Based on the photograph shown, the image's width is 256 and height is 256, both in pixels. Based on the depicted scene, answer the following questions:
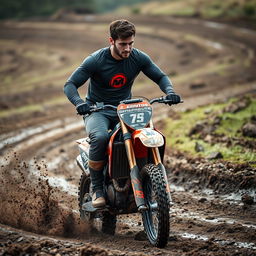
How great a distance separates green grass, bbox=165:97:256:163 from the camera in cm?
897

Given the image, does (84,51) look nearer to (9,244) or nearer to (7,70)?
(7,70)

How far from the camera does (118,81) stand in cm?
656

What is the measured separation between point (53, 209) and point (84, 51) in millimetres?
24075

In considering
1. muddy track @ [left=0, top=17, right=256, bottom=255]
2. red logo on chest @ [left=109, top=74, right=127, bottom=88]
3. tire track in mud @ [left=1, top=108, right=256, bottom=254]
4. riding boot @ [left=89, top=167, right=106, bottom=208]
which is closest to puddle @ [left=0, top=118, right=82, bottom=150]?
muddy track @ [left=0, top=17, right=256, bottom=255]

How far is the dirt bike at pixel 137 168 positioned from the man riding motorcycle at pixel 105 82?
14 centimetres

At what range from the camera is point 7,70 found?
29.0m

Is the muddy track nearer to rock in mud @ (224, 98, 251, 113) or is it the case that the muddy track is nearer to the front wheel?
the front wheel

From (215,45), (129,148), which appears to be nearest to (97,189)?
(129,148)

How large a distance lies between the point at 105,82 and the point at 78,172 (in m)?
4.42

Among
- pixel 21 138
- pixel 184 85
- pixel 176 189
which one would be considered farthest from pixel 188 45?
pixel 176 189

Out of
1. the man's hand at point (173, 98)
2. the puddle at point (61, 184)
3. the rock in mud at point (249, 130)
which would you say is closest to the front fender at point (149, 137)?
the man's hand at point (173, 98)

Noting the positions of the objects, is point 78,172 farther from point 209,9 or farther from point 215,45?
point 209,9

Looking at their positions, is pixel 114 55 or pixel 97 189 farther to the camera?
pixel 97 189

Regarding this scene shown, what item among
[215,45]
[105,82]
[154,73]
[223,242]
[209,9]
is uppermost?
[209,9]
